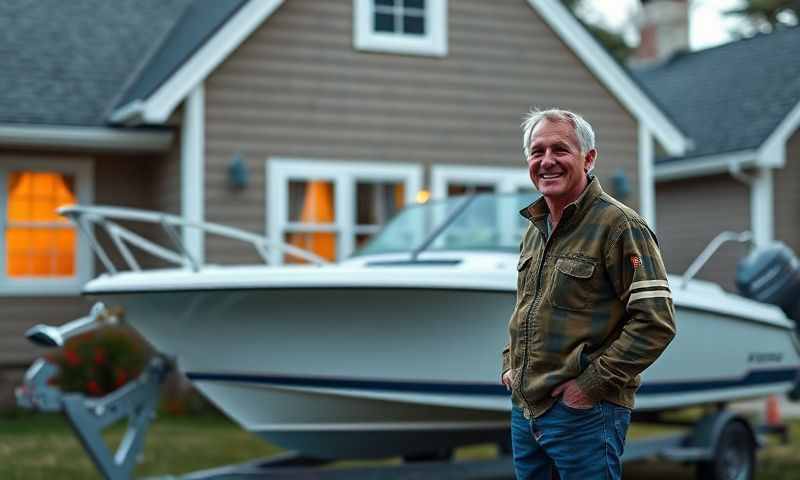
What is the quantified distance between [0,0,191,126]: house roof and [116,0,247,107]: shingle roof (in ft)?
0.87

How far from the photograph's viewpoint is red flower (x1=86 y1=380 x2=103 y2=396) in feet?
36.9

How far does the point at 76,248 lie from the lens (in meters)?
12.5

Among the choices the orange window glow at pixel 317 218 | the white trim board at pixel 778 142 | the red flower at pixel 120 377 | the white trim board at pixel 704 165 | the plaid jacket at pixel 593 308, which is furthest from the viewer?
the white trim board at pixel 704 165

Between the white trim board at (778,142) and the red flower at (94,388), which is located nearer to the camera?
the red flower at (94,388)

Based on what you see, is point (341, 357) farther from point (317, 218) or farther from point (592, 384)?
point (317, 218)

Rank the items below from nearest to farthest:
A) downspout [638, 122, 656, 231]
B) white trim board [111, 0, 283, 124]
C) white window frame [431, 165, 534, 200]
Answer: white trim board [111, 0, 283, 124], white window frame [431, 165, 534, 200], downspout [638, 122, 656, 231]

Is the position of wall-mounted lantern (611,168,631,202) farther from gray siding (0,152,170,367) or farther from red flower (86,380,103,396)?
red flower (86,380,103,396)

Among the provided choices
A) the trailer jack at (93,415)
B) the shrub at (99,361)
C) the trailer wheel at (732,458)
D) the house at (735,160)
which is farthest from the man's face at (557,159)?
the house at (735,160)

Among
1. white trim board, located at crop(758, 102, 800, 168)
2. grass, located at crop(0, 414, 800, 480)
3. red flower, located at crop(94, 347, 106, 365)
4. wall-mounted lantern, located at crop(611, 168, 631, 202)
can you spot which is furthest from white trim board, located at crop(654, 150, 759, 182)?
red flower, located at crop(94, 347, 106, 365)

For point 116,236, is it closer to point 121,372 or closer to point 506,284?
point 506,284

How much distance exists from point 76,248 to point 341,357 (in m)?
6.90

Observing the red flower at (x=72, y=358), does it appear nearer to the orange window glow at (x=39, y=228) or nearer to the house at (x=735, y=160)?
the orange window glow at (x=39, y=228)

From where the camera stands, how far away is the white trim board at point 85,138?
11594 millimetres

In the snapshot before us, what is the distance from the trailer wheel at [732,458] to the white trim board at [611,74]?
19.8ft
